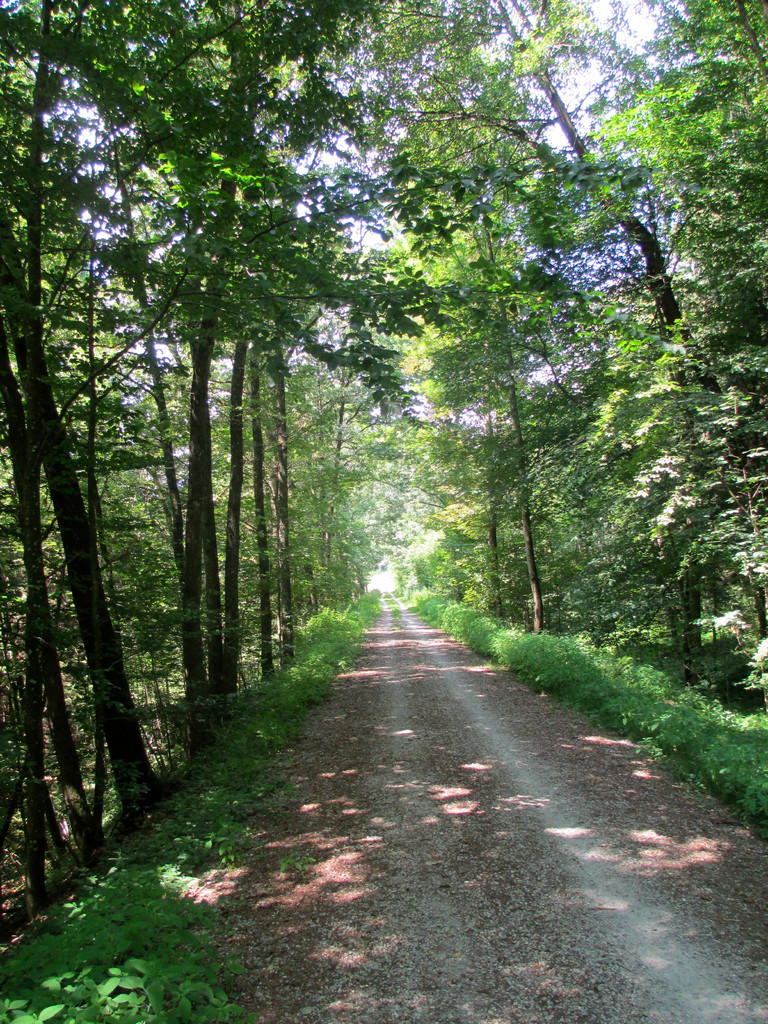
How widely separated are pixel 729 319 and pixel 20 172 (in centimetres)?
949

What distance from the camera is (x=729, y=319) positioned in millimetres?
8453

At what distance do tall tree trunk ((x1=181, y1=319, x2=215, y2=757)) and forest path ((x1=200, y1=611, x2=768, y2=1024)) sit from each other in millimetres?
1693

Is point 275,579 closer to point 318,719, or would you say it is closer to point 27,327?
point 318,719

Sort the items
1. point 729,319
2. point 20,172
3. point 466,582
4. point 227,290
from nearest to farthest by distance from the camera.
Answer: point 20,172, point 227,290, point 729,319, point 466,582

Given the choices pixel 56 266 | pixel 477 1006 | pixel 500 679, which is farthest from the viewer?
pixel 500 679

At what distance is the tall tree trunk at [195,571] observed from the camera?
24.0 feet

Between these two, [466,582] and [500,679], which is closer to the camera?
[500,679]

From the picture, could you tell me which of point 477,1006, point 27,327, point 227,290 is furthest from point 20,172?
point 477,1006

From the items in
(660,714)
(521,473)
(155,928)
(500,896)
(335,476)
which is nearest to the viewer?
(155,928)

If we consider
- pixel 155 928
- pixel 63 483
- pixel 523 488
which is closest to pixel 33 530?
pixel 63 483

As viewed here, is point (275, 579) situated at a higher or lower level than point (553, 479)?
lower

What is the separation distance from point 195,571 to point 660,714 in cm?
637

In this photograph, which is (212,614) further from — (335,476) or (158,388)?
(335,476)

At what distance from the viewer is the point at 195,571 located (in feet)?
Result: 24.7
